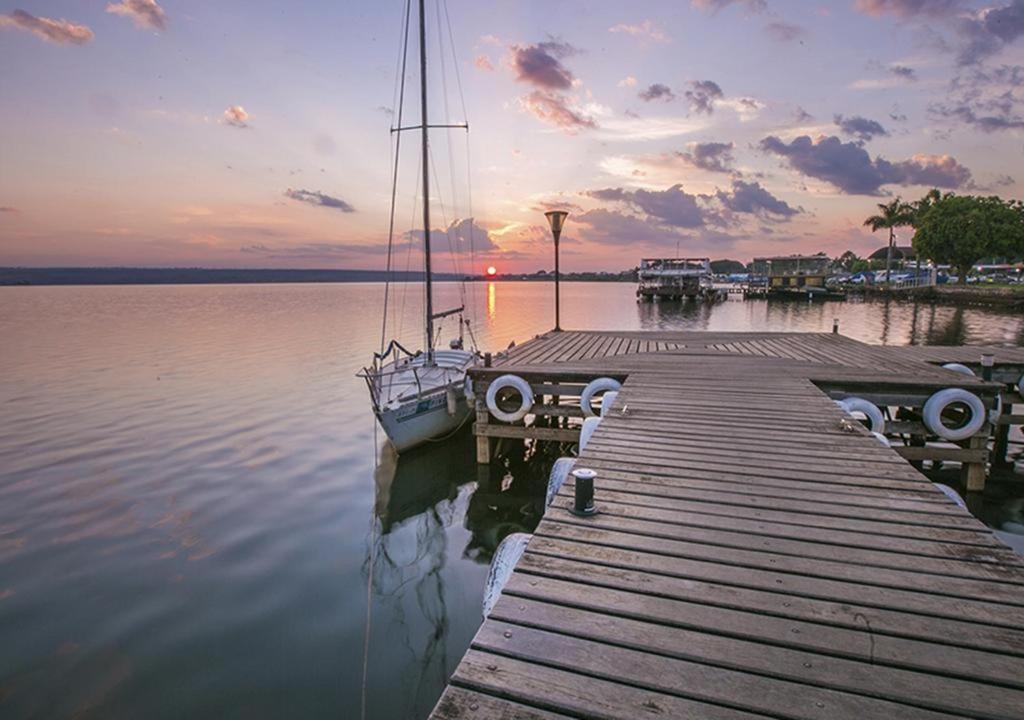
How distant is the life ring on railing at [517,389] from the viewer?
938 cm

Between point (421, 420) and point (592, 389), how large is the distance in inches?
170

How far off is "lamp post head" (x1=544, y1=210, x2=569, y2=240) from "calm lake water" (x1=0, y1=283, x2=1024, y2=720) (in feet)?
23.7

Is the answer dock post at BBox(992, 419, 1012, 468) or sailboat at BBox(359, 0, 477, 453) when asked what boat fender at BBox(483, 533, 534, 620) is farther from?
dock post at BBox(992, 419, 1012, 468)

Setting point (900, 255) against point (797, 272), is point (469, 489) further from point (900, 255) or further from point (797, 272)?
point (900, 255)

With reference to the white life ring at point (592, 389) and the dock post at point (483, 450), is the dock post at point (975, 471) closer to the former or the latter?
the white life ring at point (592, 389)

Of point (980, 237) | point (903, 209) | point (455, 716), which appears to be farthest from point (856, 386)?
point (903, 209)

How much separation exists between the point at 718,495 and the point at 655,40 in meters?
18.5

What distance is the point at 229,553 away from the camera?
7422 millimetres

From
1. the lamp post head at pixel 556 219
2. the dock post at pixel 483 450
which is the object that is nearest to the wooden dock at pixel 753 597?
the dock post at pixel 483 450

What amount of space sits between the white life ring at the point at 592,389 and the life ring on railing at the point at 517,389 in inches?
41.0

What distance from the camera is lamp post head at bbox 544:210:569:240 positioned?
14508 millimetres

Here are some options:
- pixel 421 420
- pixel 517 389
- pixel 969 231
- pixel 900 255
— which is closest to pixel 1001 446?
pixel 517 389

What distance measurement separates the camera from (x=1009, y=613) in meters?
2.67

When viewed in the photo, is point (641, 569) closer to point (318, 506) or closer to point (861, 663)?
point (861, 663)
